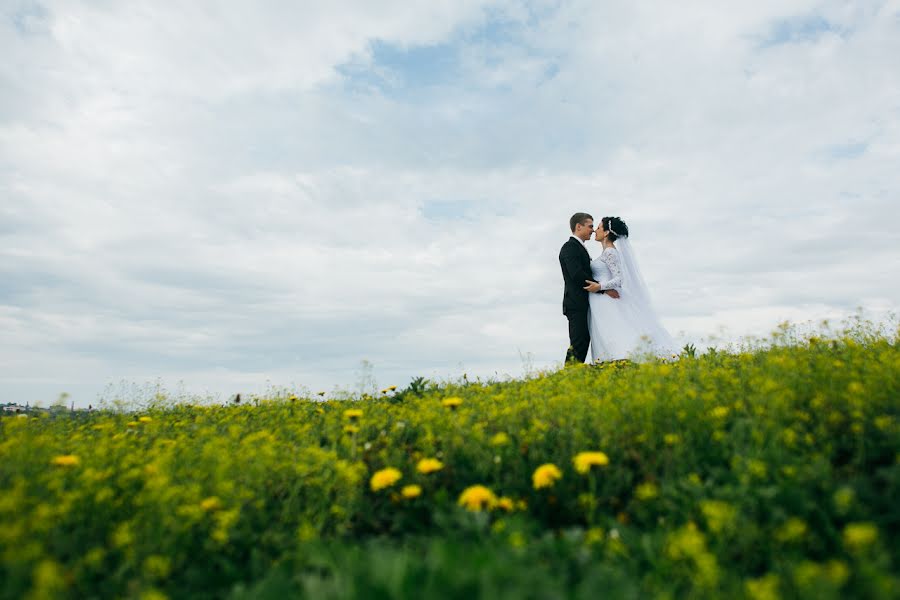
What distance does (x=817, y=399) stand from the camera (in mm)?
4020

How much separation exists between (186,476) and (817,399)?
178 inches

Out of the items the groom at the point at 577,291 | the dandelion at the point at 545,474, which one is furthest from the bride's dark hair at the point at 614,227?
the dandelion at the point at 545,474

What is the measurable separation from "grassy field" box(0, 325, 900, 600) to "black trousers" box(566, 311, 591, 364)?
5873 millimetres

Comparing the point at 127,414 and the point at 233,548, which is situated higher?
the point at 127,414

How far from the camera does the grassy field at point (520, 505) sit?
7.89 ft

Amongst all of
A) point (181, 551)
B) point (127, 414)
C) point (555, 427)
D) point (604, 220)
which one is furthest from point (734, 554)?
point (604, 220)

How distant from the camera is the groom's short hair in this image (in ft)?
38.3

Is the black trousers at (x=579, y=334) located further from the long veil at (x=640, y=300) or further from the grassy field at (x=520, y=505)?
the grassy field at (x=520, y=505)

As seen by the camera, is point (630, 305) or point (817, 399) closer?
point (817, 399)

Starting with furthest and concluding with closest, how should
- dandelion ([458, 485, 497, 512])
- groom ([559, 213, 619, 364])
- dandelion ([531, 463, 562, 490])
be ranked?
groom ([559, 213, 619, 364]) < dandelion ([531, 463, 562, 490]) < dandelion ([458, 485, 497, 512])

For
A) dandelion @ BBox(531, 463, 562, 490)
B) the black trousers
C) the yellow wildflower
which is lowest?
the yellow wildflower

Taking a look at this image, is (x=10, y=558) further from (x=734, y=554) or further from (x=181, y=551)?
(x=734, y=554)

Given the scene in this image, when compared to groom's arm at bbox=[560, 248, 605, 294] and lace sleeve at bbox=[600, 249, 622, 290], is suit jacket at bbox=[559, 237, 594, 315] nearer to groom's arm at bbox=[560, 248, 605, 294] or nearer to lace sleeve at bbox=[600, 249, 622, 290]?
groom's arm at bbox=[560, 248, 605, 294]

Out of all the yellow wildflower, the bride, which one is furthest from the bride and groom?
the yellow wildflower
